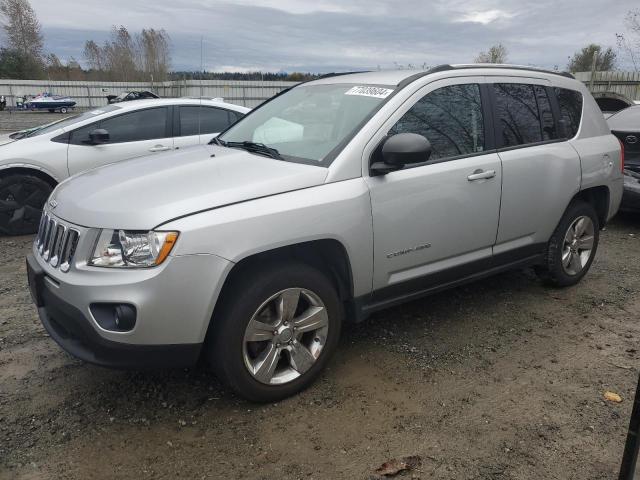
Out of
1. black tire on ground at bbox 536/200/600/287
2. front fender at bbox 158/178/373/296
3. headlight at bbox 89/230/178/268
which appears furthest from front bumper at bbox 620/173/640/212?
headlight at bbox 89/230/178/268

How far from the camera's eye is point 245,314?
9.02 ft

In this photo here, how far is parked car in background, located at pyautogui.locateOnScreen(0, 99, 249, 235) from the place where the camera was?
20.7 ft

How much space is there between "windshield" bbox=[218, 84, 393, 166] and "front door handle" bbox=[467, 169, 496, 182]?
0.80 m

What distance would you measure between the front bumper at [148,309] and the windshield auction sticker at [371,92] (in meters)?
1.58

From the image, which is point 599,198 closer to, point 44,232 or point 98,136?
point 44,232

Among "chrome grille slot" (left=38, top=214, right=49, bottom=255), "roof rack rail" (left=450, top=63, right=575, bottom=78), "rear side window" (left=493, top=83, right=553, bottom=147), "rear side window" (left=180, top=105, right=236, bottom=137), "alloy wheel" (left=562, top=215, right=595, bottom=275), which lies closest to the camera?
"chrome grille slot" (left=38, top=214, right=49, bottom=255)

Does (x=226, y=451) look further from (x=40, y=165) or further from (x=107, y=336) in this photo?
(x=40, y=165)

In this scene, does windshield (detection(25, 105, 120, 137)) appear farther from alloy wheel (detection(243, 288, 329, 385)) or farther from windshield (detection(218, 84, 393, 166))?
alloy wheel (detection(243, 288, 329, 385))

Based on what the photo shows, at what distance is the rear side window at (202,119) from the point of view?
23.1 ft

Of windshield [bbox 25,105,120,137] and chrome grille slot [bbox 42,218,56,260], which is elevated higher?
windshield [bbox 25,105,120,137]

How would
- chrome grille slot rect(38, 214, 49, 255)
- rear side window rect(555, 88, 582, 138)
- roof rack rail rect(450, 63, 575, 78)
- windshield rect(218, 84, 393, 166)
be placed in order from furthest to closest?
1. rear side window rect(555, 88, 582, 138)
2. roof rack rail rect(450, 63, 575, 78)
3. windshield rect(218, 84, 393, 166)
4. chrome grille slot rect(38, 214, 49, 255)

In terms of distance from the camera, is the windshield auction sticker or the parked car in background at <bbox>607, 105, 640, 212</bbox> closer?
the windshield auction sticker

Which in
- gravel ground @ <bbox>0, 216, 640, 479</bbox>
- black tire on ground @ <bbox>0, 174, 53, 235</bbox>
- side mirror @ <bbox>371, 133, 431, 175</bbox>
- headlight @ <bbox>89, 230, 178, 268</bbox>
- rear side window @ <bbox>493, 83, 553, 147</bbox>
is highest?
rear side window @ <bbox>493, 83, 553, 147</bbox>

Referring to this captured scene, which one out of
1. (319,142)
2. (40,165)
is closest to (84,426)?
(319,142)
